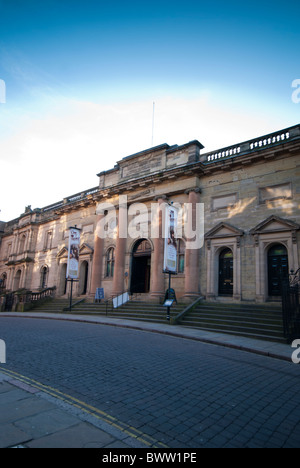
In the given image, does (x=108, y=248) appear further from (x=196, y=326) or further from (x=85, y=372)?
(x=85, y=372)

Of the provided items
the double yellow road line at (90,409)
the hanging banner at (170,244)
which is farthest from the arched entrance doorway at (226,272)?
the double yellow road line at (90,409)

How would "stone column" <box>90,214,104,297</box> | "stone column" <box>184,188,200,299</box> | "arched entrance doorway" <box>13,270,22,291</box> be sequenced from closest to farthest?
"stone column" <box>184,188,200,299</box>, "stone column" <box>90,214,104,297</box>, "arched entrance doorway" <box>13,270,22,291</box>

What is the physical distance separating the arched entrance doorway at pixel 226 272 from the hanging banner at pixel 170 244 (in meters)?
3.26

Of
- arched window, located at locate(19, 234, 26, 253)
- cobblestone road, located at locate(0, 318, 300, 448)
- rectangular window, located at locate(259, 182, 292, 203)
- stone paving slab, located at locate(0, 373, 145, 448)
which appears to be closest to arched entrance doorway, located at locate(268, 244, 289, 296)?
rectangular window, located at locate(259, 182, 292, 203)

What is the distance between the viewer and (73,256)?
22.3 meters

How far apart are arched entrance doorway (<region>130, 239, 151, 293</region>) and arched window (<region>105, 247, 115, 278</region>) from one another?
2.39 metres

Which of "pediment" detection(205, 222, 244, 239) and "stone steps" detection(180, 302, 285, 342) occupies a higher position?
"pediment" detection(205, 222, 244, 239)

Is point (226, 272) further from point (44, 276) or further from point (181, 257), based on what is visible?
point (44, 276)

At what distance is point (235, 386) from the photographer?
5574mm

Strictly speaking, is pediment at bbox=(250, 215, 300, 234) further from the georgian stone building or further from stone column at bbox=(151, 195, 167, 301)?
stone column at bbox=(151, 195, 167, 301)

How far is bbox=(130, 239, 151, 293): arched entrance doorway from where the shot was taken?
21.9 metres

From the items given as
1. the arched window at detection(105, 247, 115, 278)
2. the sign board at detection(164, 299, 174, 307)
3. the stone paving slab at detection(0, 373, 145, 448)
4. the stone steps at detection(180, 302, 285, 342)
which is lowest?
the stone paving slab at detection(0, 373, 145, 448)
